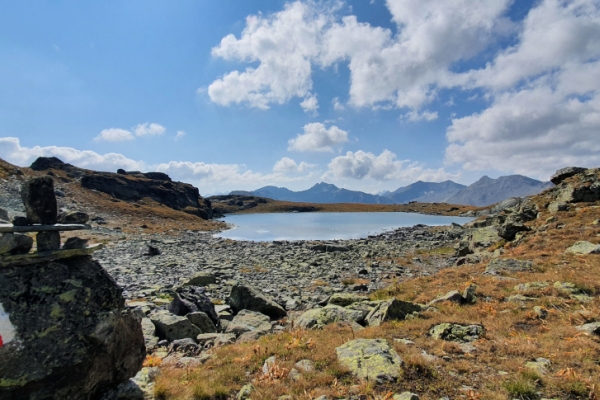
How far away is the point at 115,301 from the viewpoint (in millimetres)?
7434

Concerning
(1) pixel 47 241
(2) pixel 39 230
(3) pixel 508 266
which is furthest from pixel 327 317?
(3) pixel 508 266

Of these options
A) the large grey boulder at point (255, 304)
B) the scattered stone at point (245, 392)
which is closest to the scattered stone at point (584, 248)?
the large grey boulder at point (255, 304)

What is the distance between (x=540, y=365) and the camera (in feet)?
27.4

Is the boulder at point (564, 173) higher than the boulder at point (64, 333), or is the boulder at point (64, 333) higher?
the boulder at point (564, 173)

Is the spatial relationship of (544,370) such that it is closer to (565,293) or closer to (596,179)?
(565,293)

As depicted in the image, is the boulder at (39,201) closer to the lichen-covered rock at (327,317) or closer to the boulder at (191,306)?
the boulder at (191,306)

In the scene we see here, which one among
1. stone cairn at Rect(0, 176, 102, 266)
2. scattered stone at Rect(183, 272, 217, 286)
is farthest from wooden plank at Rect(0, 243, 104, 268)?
scattered stone at Rect(183, 272, 217, 286)

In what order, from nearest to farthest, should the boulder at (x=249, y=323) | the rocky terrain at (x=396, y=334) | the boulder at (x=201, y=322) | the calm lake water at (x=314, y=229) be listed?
1. the rocky terrain at (x=396, y=334)
2. the boulder at (x=249, y=323)
3. the boulder at (x=201, y=322)
4. the calm lake water at (x=314, y=229)

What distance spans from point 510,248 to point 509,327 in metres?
19.4

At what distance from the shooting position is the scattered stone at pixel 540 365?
26.4ft

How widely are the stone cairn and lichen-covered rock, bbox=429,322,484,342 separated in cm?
1138

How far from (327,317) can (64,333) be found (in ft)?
33.5

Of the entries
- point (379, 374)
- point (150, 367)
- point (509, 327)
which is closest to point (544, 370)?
point (509, 327)

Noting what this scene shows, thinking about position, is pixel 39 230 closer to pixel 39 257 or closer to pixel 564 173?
pixel 39 257
